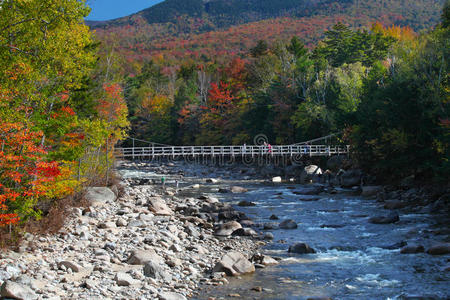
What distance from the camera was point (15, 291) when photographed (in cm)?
714

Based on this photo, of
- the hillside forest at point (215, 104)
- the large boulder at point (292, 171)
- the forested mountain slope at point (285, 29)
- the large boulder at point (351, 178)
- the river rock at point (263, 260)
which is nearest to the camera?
the hillside forest at point (215, 104)

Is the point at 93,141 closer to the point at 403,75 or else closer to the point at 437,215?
the point at 437,215

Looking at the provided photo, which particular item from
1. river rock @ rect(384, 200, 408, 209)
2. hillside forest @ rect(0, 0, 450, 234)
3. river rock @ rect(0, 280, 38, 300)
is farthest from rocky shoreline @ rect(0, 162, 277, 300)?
river rock @ rect(384, 200, 408, 209)

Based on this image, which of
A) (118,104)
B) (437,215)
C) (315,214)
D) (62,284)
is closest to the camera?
(62,284)

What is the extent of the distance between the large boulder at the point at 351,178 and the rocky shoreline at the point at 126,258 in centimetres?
1597

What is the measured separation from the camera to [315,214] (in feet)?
63.3

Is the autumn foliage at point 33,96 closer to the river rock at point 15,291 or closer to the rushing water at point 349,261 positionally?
the river rock at point 15,291

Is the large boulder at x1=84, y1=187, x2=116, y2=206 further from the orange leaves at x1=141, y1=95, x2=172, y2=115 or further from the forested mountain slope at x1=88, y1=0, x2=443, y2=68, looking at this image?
the forested mountain slope at x1=88, y1=0, x2=443, y2=68

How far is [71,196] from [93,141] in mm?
2194

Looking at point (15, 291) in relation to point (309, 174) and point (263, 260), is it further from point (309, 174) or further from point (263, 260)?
point (309, 174)

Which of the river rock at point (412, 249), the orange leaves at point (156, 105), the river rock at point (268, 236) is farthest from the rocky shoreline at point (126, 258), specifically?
the orange leaves at point (156, 105)

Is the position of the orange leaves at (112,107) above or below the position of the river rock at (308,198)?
above

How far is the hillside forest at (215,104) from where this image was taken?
10.8 meters

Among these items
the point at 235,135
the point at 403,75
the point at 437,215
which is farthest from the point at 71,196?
the point at 235,135
